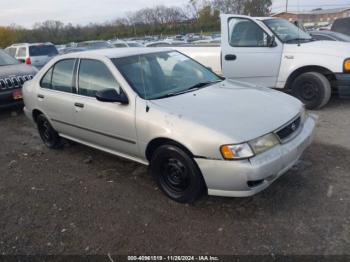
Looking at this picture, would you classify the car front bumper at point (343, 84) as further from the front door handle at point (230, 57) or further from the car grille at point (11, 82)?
the car grille at point (11, 82)

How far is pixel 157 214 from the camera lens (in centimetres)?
333

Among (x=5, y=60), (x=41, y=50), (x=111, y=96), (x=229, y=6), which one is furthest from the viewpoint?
(x=229, y=6)

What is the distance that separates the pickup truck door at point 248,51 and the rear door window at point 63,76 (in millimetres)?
3273

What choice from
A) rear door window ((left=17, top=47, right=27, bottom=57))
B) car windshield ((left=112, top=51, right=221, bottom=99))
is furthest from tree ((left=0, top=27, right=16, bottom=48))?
car windshield ((left=112, top=51, right=221, bottom=99))

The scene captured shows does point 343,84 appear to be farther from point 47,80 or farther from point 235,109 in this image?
point 47,80

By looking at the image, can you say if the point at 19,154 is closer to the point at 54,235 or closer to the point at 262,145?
the point at 54,235

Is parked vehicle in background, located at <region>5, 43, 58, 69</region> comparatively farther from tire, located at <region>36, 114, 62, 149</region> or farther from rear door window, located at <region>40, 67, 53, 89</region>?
rear door window, located at <region>40, 67, 53, 89</region>

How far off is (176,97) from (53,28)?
59.1 metres

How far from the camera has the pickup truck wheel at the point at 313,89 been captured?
6.17m

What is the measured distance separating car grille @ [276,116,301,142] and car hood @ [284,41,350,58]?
3.21 metres

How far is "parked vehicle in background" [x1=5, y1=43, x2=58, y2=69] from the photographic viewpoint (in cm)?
1423

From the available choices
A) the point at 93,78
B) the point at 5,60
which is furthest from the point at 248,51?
the point at 5,60

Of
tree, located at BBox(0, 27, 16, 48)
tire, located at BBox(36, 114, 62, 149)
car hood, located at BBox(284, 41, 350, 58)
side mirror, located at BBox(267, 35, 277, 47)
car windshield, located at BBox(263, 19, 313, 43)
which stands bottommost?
tire, located at BBox(36, 114, 62, 149)

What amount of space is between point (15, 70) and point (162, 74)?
5278 mm
